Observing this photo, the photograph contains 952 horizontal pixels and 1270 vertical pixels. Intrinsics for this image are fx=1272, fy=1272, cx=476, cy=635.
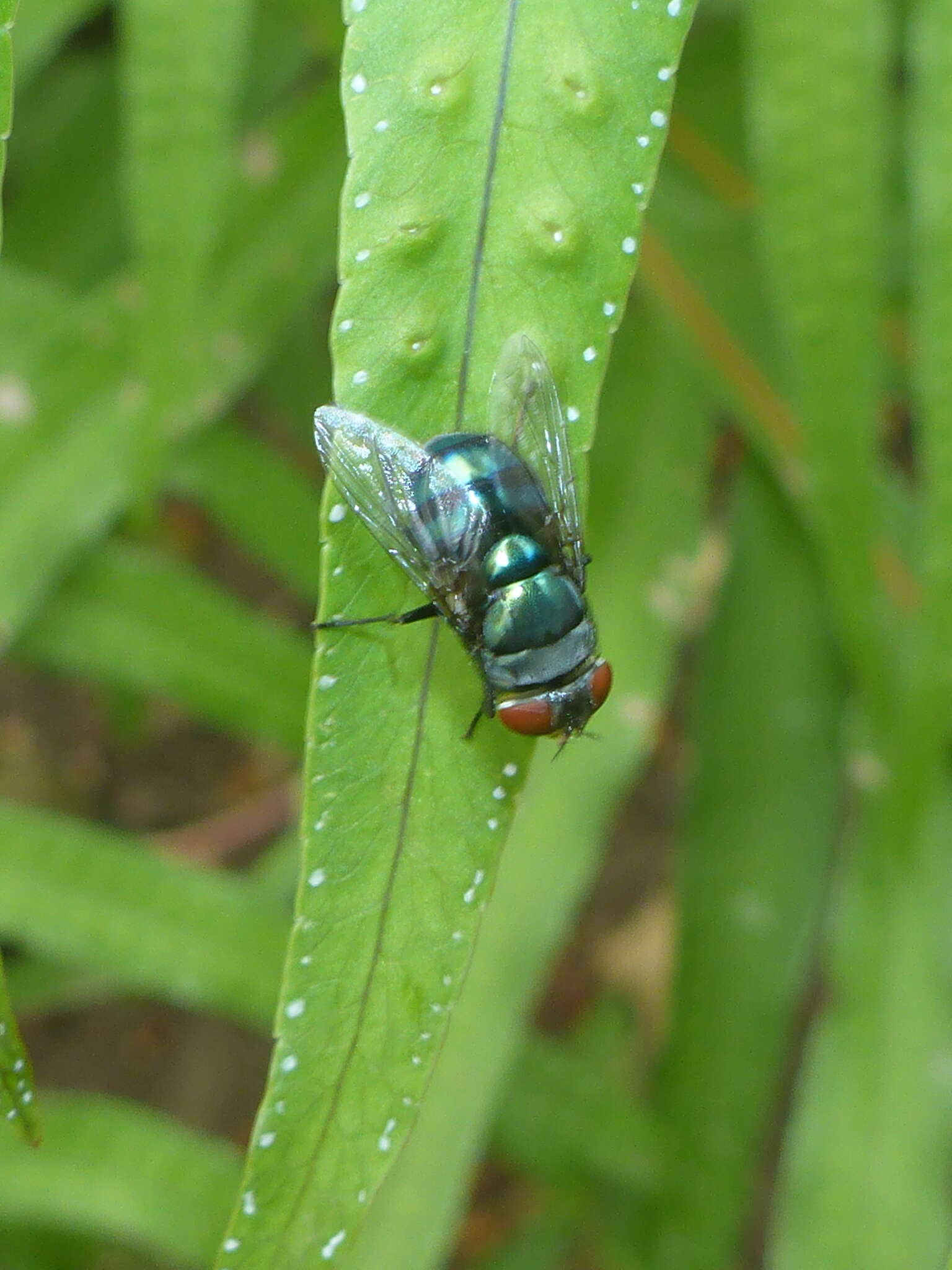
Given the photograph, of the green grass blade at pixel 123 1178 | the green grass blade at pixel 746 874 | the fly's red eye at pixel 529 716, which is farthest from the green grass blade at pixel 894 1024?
the green grass blade at pixel 123 1178

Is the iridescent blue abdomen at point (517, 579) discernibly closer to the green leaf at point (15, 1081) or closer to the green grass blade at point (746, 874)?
the green leaf at point (15, 1081)

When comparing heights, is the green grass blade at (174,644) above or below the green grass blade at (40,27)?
below

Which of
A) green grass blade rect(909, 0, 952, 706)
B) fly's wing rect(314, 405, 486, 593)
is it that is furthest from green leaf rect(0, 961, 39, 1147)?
green grass blade rect(909, 0, 952, 706)

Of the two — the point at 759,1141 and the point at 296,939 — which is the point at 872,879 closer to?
the point at 759,1141

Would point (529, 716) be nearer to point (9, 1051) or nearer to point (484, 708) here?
point (484, 708)

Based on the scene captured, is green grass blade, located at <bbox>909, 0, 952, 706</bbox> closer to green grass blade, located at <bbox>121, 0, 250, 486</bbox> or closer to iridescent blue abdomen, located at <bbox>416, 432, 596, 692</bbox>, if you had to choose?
iridescent blue abdomen, located at <bbox>416, 432, 596, 692</bbox>

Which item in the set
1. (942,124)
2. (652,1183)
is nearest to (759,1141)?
(652,1183)
